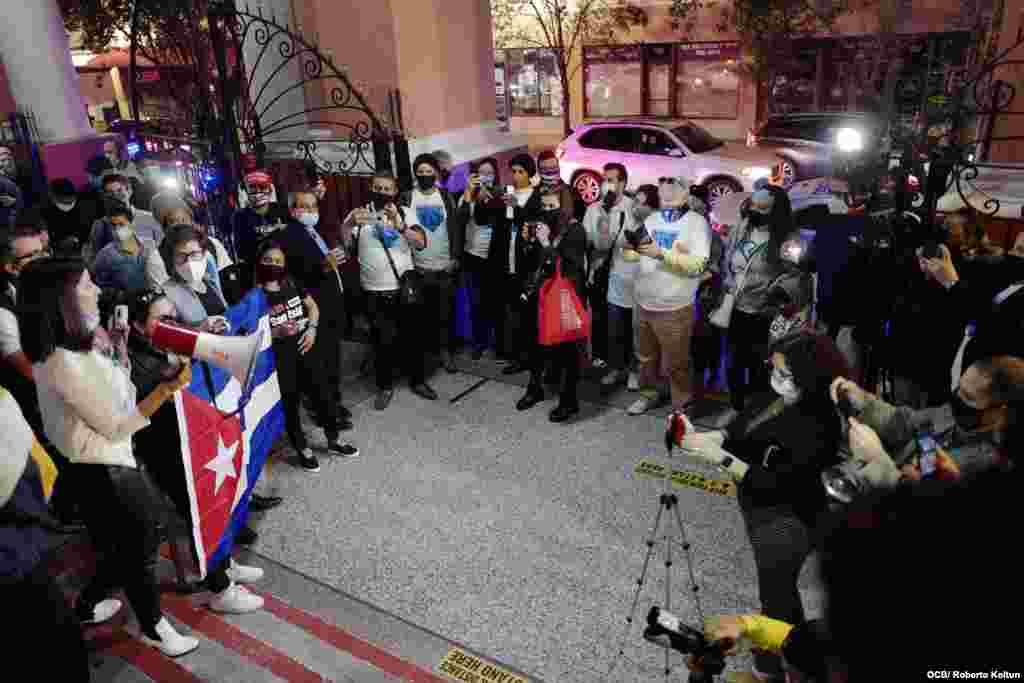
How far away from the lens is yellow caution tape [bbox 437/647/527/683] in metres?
3.56

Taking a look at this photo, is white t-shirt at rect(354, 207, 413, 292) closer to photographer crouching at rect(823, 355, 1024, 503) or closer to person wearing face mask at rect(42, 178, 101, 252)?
person wearing face mask at rect(42, 178, 101, 252)

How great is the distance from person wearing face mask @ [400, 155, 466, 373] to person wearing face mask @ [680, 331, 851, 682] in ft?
12.5

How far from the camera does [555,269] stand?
18.9ft

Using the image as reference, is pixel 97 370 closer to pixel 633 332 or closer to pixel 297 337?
pixel 297 337

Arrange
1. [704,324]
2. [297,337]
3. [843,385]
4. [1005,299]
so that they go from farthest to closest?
1. [704,324]
2. [297,337]
3. [1005,299]
4. [843,385]

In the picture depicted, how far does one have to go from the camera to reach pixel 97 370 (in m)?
3.18

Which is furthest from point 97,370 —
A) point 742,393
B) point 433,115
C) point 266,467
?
point 433,115

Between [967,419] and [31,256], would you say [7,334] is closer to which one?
[31,256]

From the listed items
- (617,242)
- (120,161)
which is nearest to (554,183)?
(617,242)

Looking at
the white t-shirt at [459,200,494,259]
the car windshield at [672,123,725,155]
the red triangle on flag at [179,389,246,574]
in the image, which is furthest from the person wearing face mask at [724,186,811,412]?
the car windshield at [672,123,725,155]

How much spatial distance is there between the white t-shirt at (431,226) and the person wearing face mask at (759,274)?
7.98 ft

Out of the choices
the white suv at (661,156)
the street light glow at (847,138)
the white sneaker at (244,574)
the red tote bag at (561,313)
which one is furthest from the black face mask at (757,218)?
the white suv at (661,156)

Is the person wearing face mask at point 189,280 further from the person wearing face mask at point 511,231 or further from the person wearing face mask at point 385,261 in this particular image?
the person wearing face mask at point 511,231

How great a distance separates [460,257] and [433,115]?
380 centimetres
